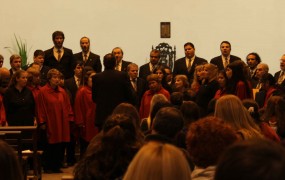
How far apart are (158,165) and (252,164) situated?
30.0 inches

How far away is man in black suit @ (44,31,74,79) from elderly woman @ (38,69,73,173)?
7.17ft

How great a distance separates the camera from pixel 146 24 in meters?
16.3

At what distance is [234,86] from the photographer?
866 centimetres

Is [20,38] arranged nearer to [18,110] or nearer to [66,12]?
[66,12]

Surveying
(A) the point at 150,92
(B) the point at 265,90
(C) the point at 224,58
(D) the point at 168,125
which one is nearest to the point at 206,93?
(B) the point at 265,90

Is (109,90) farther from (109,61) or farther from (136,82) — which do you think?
(136,82)

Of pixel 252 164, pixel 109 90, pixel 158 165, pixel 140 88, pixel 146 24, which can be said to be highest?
pixel 146 24

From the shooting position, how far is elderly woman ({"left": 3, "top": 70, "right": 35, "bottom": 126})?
992 centimetres

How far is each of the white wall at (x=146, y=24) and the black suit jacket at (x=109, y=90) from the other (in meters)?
5.98

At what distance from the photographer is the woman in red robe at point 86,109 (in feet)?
36.4

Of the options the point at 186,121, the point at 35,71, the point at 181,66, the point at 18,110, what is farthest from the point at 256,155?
the point at 181,66

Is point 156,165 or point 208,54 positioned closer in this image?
point 156,165

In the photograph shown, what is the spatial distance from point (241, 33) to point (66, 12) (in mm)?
4082

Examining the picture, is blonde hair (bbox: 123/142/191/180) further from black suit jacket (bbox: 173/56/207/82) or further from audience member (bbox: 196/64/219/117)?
black suit jacket (bbox: 173/56/207/82)
